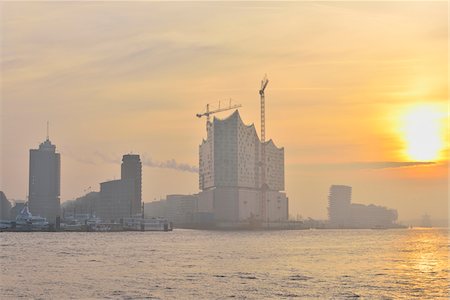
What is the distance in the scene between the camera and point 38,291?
58.3 m

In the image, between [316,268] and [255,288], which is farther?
[316,268]

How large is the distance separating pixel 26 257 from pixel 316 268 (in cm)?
4266

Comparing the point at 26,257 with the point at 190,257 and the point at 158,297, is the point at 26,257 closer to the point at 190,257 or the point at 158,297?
the point at 190,257

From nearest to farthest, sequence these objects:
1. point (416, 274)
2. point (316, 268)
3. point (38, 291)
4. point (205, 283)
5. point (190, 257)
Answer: point (38, 291)
point (205, 283)
point (416, 274)
point (316, 268)
point (190, 257)

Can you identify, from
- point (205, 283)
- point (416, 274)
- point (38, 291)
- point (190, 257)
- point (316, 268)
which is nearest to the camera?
point (38, 291)

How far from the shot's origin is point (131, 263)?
88062mm

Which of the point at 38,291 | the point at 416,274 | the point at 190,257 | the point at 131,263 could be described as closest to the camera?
the point at 38,291

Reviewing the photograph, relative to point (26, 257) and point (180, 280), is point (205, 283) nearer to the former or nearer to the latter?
point (180, 280)

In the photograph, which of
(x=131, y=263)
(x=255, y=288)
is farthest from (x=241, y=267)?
(x=255, y=288)

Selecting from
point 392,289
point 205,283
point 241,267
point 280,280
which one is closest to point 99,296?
point 205,283

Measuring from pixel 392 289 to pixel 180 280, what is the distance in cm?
1847

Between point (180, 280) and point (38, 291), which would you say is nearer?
point (38, 291)

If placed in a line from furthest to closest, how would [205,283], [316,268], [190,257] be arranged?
[190,257], [316,268], [205,283]

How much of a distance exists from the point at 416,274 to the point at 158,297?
104 feet
